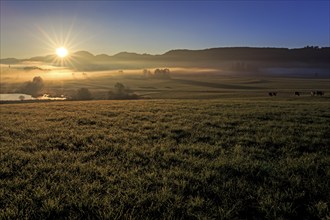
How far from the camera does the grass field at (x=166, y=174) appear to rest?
5973 mm

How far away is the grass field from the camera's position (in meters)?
5.97

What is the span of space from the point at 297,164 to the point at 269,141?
121 inches

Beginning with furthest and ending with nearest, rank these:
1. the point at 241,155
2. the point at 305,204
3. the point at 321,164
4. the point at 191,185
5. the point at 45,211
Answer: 1. the point at 241,155
2. the point at 321,164
3. the point at 191,185
4. the point at 305,204
5. the point at 45,211

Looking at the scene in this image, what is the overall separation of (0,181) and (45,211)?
235cm

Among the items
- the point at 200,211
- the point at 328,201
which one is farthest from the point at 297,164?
the point at 200,211

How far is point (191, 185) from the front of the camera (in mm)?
7148

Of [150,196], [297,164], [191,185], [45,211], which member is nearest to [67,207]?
[45,211]

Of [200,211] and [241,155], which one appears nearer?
[200,211]

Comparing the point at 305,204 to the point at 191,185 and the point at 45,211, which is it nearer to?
the point at 191,185

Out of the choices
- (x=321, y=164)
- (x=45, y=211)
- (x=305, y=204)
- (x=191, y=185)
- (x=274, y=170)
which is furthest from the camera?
(x=321, y=164)

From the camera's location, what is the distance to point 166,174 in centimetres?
788

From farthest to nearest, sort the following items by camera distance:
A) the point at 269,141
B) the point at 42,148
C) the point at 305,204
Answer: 1. the point at 269,141
2. the point at 42,148
3. the point at 305,204

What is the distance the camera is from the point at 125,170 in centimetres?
828

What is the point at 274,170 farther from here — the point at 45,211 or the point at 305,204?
the point at 45,211
